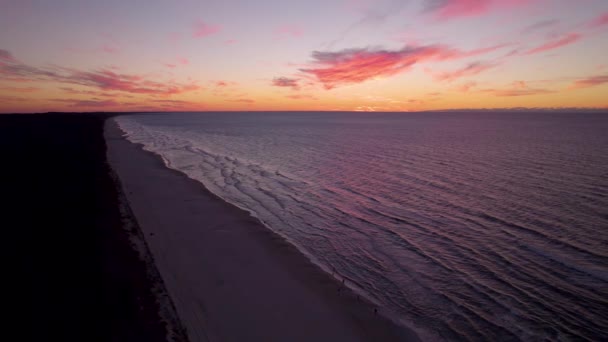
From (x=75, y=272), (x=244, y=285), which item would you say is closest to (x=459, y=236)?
(x=244, y=285)

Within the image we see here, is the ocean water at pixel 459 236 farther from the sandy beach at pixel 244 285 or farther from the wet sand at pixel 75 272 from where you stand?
the wet sand at pixel 75 272

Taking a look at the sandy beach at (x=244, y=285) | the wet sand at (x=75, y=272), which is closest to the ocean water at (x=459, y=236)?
the sandy beach at (x=244, y=285)

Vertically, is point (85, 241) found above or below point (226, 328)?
above

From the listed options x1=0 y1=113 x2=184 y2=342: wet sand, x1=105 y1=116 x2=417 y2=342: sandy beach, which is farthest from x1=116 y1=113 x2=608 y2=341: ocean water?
x1=0 y1=113 x2=184 y2=342: wet sand

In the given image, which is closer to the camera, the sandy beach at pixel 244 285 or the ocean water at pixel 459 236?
the sandy beach at pixel 244 285

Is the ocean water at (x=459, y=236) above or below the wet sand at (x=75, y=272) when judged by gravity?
below

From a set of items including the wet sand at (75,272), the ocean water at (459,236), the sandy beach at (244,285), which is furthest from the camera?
the ocean water at (459,236)

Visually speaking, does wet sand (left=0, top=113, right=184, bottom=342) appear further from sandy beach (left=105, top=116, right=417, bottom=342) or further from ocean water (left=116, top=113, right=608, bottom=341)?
ocean water (left=116, top=113, right=608, bottom=341)

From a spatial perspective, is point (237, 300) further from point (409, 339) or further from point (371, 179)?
point (371, 179)

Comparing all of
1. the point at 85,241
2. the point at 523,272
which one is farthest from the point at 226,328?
the point at 523,272
